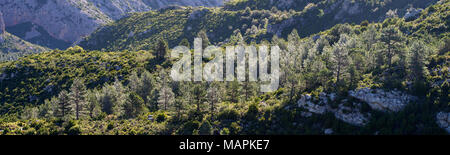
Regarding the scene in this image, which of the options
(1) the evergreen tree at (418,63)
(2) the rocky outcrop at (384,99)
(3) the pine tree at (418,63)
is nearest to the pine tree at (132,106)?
(2) the rocky outcrop at (384,99)

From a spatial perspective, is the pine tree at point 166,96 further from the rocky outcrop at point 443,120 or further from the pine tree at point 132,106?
the rocky outcrop at point 443,120

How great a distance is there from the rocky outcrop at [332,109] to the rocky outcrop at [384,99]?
2467 millimetres

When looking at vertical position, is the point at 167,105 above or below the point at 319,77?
below

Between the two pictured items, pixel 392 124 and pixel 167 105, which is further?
pixel 167 105

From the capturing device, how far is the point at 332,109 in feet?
208

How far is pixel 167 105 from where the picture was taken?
3187 inches

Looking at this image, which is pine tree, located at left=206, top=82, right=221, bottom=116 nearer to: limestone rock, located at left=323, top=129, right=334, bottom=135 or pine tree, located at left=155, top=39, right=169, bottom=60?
limestone rock, located at left=323, top=129, right=334, bottom=135

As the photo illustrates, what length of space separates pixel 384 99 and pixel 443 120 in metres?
10.6

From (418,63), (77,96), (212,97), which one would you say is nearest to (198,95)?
(212,97)

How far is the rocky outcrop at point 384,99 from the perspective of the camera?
59441 millimetres
